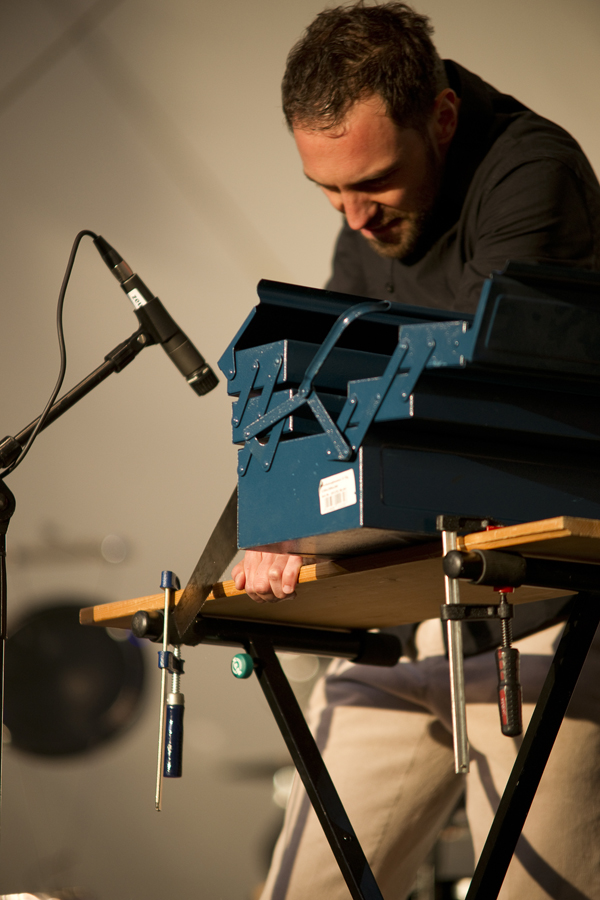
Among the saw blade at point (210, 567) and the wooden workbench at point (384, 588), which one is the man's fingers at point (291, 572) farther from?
the saw blade at point (210, 567)

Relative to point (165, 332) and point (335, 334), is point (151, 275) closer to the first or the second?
point (165, 332)

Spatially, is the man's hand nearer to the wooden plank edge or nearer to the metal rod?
the wooden plank edge

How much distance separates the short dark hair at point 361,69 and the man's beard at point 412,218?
0.27ft

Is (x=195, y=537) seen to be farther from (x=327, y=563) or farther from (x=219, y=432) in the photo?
(x=327, y=563)

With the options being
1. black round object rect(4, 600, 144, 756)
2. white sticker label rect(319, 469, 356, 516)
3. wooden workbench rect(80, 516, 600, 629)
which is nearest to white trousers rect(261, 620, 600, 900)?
wooden workbench rect(80, 516, 600, 629)

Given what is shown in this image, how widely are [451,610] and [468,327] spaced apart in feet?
0.79

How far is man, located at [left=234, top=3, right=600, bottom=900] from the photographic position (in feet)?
4.09

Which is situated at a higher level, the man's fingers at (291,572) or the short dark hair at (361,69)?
the short dark hair at (361,69)

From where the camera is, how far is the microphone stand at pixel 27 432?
1191 millimetres

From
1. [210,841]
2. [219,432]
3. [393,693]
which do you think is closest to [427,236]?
[393,693]

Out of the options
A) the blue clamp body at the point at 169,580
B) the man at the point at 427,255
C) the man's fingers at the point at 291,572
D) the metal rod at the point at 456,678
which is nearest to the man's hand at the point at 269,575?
the man's fingers at the point at 291,572

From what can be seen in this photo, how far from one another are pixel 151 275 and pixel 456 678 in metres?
2.18

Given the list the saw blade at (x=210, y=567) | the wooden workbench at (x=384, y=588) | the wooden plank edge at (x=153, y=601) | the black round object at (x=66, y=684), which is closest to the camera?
the wooden workbench at (x=384, y=588)

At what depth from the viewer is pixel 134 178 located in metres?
2.74
